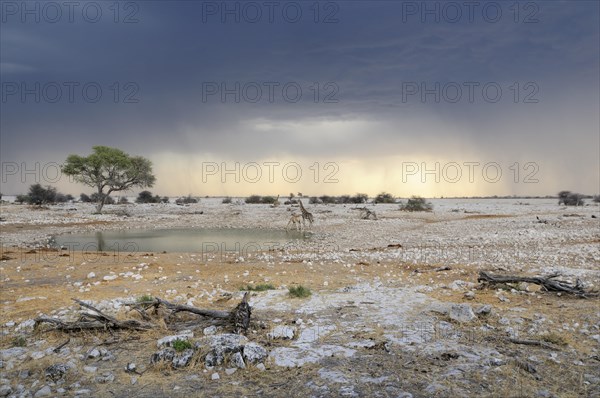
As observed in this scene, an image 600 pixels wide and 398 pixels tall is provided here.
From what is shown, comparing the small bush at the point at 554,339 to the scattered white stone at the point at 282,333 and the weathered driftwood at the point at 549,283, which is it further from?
the scattered white stone at the point at 282,333

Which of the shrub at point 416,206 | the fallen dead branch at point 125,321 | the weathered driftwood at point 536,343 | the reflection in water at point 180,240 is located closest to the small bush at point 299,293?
the fallen dead branch at point 125,321

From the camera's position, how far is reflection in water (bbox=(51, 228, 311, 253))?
21.9 meters

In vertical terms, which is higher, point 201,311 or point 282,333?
point 201,311

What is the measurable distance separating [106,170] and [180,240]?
95.8ft

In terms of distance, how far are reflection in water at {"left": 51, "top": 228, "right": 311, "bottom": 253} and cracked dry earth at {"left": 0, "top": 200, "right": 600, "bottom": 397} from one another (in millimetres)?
6134

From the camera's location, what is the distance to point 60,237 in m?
27.5

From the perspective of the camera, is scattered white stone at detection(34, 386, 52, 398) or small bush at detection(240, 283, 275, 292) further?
small bush at detection(240, 283, 275, 292)

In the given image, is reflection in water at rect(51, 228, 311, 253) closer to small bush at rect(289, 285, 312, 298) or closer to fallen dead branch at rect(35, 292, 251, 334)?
small bush at rect(289, 285, 312, 298)

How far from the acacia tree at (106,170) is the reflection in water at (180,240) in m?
19.9

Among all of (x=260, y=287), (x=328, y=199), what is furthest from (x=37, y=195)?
(x=260, y=287)

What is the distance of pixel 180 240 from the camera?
86.1 ft

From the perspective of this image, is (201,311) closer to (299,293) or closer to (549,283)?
(299,293)

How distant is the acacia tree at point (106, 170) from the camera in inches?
1923

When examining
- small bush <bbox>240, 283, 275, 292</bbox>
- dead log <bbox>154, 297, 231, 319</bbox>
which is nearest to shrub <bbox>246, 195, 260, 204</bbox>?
small bush <bbox>240, 283, 275, 292</bbox>
